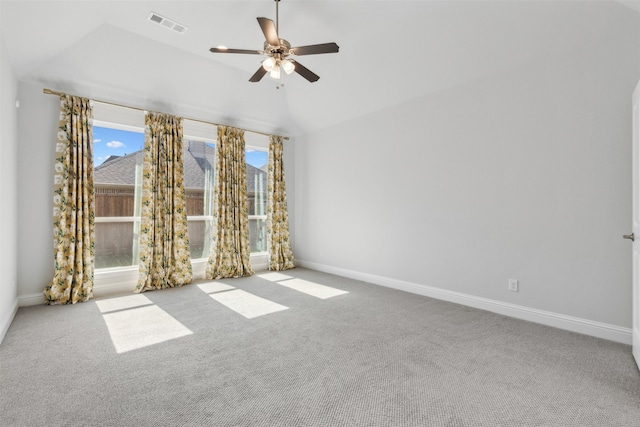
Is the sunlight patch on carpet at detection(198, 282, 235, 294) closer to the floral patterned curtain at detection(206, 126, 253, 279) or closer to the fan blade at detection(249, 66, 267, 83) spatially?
the floral patterned curtain at detection(206, 126, 253, 279)

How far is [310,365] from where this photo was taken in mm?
2281

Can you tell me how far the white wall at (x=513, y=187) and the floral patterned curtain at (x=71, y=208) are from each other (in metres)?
3.74

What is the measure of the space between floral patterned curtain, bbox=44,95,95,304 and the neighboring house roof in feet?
1.33

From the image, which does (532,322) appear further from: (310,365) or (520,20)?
(520,20)

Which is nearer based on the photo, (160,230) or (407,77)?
(407,77)

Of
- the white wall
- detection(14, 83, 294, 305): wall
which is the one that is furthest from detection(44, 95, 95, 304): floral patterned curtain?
the white wall

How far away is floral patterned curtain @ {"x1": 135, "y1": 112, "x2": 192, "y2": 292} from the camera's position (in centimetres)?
438

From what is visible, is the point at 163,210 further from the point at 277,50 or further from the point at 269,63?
the point at 277,50

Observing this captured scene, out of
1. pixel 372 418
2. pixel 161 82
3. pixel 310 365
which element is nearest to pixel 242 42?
pixel 161 82

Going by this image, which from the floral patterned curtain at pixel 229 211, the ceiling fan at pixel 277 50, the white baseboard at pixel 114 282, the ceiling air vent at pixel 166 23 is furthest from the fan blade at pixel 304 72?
the white baseboard at pixel 114 282

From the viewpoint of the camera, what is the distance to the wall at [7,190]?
9.34ft

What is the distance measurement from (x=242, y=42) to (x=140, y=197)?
268 centimetres

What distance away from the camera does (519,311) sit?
130 inches

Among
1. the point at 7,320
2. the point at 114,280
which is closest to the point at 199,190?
the point at 114,280
